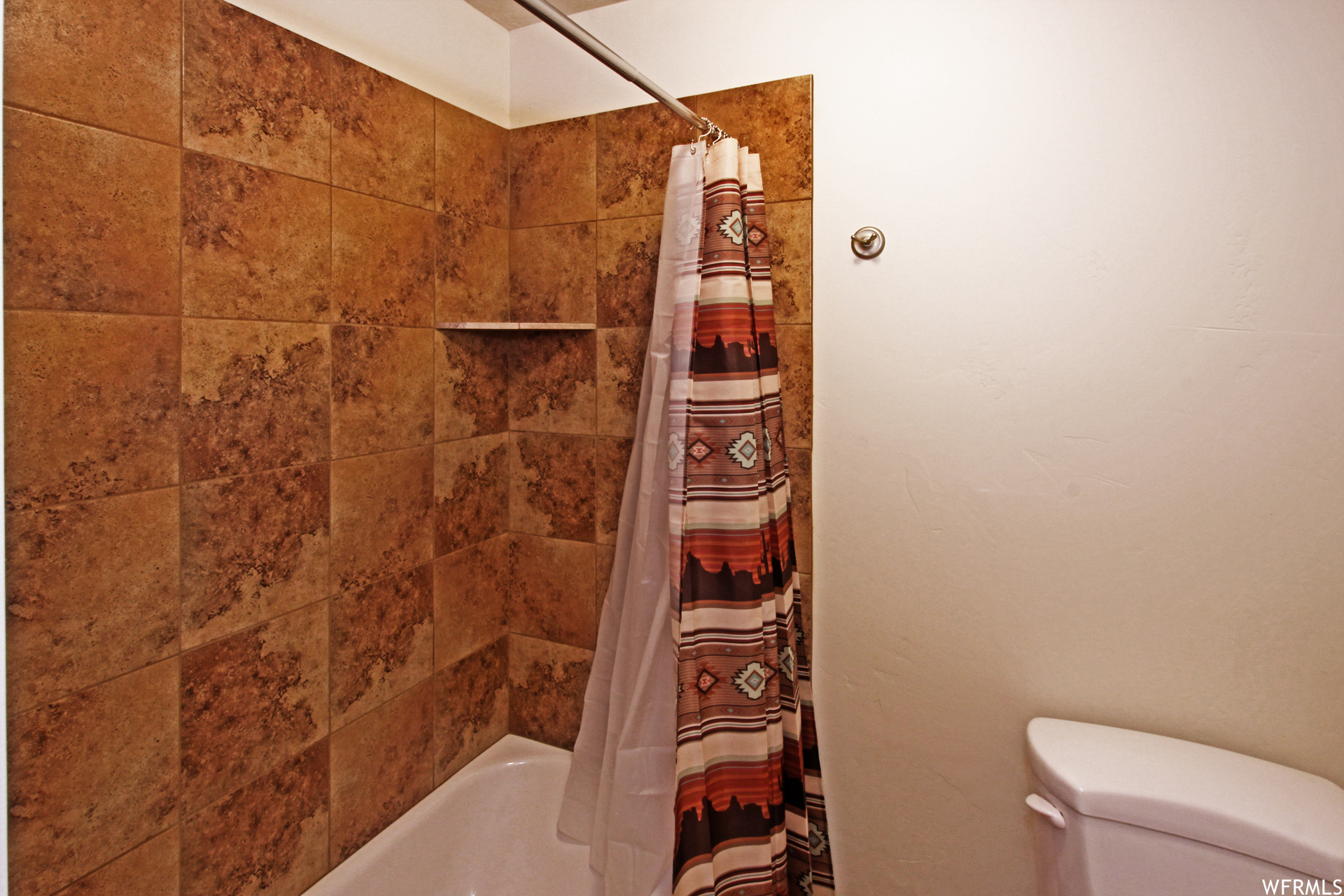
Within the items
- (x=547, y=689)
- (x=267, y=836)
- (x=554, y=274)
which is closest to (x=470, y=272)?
(x=554, y=274)

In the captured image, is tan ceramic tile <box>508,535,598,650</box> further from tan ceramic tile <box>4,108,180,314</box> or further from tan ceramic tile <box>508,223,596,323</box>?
tan ceramic tile <box>4,108,180,314</box>

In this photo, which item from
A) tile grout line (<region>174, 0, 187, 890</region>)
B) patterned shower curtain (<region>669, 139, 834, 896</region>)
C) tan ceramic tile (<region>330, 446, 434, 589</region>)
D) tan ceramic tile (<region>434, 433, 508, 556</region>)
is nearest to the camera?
tile grout line (<region>174, 0, 187, 890</region>)

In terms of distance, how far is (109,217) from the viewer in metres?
0.93

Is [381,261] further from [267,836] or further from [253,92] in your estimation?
[267,836]

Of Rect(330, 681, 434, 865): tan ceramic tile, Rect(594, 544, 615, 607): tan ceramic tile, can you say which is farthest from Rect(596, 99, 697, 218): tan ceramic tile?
Rect(330, 681, 434, 865): tan ceramic tile

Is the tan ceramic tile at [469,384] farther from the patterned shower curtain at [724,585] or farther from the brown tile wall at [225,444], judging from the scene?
the patterned shower curtain at [724,585]

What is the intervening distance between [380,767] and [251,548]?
54 centimetres

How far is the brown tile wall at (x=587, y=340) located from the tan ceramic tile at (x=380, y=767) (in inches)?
10.9

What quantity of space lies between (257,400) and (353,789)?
0.75 metres

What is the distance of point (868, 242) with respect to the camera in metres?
1.27

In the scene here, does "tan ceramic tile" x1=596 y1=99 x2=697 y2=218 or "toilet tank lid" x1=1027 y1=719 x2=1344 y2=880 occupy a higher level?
"tan ceramic tile" x1=596 y1=99 x2=697 y2=218

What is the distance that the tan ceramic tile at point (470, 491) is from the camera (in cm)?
150

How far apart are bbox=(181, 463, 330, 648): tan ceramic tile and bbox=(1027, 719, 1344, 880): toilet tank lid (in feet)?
4.11

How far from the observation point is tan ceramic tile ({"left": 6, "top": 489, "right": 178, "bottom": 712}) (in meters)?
0.87
